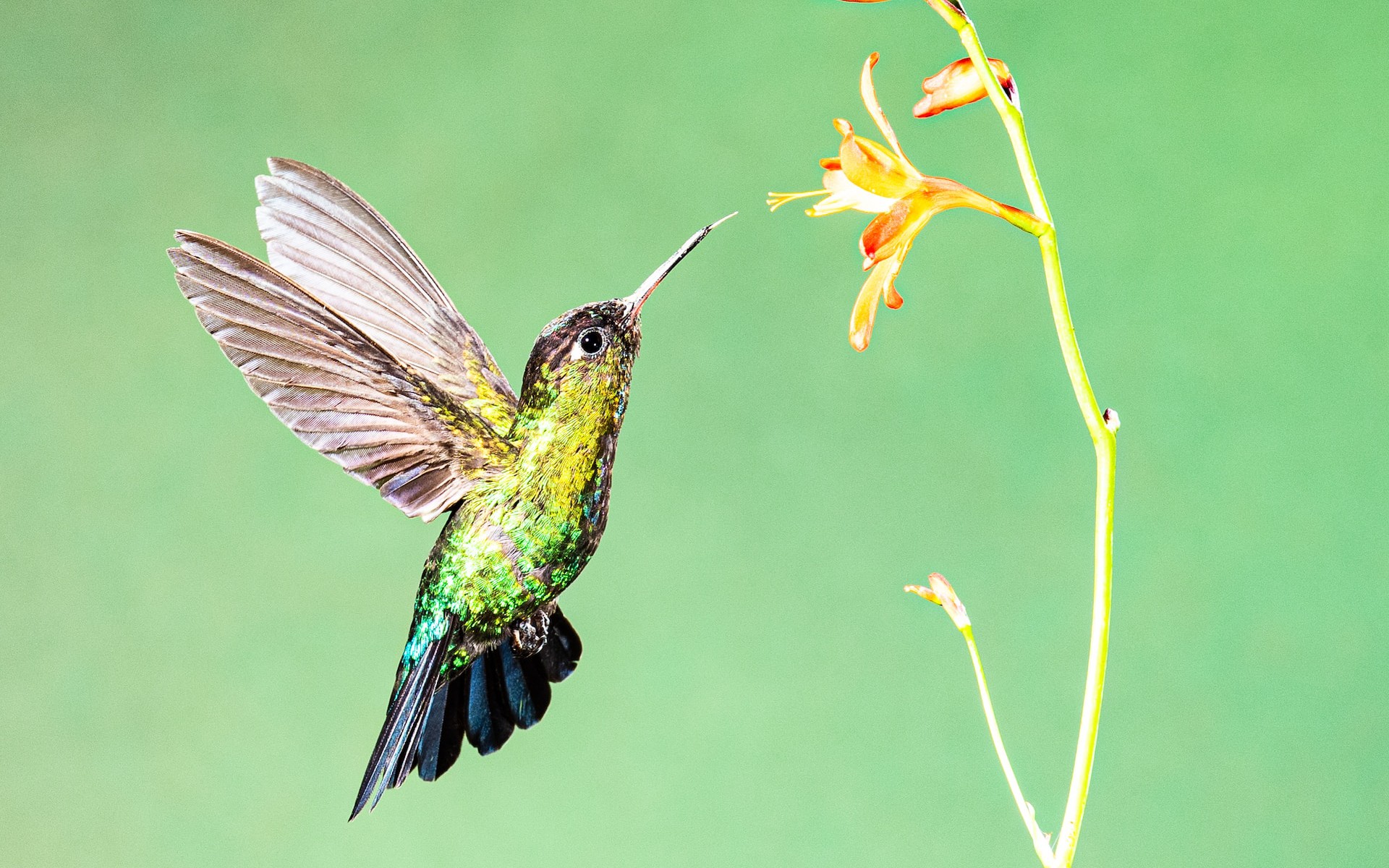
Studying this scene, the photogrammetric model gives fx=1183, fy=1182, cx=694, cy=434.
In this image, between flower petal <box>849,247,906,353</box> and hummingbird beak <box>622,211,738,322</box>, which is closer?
flower petal <box>849,247,906,353</box>

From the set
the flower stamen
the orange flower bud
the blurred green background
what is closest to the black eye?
the flower stamen

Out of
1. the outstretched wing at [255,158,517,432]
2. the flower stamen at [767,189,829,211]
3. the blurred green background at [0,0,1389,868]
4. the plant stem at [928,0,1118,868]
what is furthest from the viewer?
the blurred green background at [0,0,1389,868]

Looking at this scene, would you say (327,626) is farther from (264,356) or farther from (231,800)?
(264,356)

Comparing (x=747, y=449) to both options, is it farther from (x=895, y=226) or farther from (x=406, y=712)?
(x=895, y=226)

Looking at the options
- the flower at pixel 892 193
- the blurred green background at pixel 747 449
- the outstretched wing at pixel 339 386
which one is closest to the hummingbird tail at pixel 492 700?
the outstretched wing at pixel 339 386

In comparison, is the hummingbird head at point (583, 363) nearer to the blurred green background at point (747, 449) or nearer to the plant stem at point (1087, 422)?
→ the plant stem at point (1087, 422)

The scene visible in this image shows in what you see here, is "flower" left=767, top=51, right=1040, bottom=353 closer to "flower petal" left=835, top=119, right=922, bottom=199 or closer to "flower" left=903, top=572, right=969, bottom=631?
"flower petal" left=835, top=119, right=922, bottom=199
